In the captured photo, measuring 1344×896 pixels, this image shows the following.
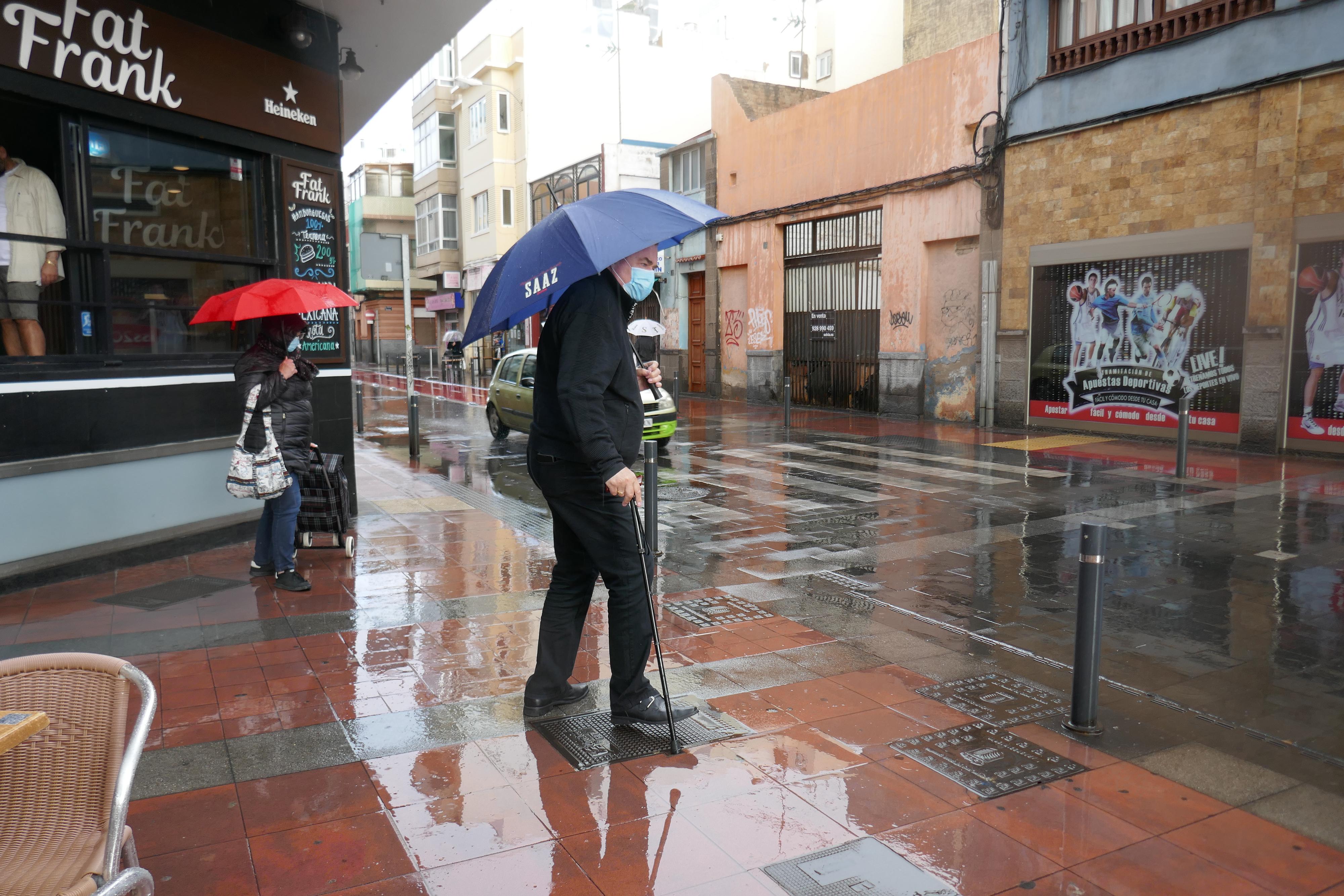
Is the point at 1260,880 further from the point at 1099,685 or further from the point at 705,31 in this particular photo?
the point at 705,31

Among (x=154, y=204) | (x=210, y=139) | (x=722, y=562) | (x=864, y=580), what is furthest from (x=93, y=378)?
(x=864, y=580)

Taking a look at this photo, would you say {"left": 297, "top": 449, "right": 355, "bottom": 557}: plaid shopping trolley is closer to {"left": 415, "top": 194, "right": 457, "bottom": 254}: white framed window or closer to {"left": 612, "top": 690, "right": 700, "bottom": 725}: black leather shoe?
{"left": 612, "top": 690, "right": 700, "bottom": 725}: black leather shoe

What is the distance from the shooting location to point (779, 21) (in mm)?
36188

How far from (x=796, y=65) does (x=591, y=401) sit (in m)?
36.0

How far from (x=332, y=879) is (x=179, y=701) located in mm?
1924

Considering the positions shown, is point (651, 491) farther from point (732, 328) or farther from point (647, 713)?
point (732, 328)

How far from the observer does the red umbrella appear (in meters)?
6.09

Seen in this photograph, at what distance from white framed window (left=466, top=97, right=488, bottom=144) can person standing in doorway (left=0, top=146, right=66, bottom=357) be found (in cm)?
3433

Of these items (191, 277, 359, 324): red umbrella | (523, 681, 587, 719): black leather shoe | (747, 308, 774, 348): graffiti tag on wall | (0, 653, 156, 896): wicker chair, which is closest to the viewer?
(0, 653, 156, 896): wicker chair

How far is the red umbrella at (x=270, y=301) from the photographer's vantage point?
609cm

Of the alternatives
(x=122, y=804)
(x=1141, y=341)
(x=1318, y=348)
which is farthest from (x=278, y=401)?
(x=1141, y=341)

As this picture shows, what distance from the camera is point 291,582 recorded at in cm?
638

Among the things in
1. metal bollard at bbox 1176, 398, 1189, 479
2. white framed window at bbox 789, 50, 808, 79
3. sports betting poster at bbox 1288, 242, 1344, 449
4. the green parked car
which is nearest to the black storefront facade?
the green parked car

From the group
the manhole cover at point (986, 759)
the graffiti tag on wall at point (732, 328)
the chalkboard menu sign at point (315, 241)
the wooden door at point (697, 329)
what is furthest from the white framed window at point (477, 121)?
the manhole cover at point (986, 759)
